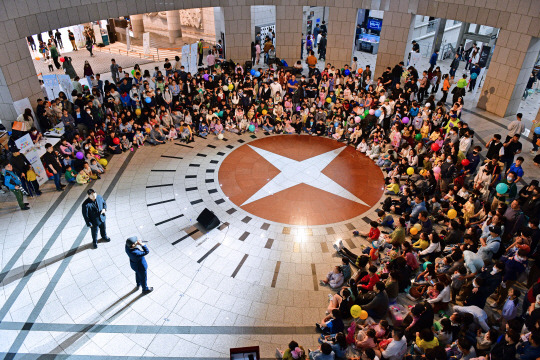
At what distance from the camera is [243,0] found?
73.6 feet

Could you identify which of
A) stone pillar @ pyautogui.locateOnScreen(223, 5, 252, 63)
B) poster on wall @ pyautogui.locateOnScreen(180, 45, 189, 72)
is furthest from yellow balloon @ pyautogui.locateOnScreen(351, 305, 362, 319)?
stone pillar @ pyautogui.locateOnScreen(223, 5, 252, 63)

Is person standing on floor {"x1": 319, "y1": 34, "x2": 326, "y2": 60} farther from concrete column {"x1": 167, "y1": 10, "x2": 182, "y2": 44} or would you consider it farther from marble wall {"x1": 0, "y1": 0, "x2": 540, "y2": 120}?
concrete column {"x1": 167, "y1": 10, "x2": 182, "y2": 44}

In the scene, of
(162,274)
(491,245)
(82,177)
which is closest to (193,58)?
(82,177)

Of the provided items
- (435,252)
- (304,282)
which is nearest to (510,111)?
(435,252)

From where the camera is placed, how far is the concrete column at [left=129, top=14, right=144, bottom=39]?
104 feet

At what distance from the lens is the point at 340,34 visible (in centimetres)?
2288

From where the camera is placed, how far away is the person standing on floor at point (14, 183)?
11.8 m

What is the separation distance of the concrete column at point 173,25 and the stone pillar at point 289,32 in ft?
35.7

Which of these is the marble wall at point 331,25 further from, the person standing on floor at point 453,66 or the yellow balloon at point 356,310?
the yellow balloon at point 356,310

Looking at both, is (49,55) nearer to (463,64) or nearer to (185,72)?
(185,72)

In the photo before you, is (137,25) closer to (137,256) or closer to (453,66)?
(453,66)

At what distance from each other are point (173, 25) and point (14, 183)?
72.9 ft

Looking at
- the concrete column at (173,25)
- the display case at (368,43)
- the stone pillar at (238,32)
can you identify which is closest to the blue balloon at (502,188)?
the stone pillar at (238,32)

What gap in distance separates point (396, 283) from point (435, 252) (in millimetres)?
1840
